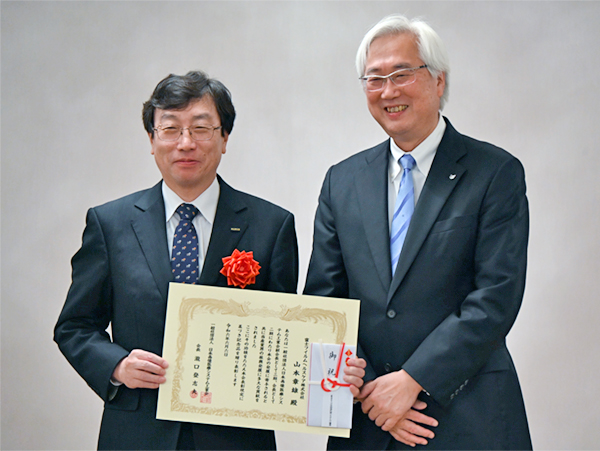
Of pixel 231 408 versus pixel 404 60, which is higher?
pixel 404 60

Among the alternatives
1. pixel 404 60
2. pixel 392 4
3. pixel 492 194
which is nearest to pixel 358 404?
pixel 492 194

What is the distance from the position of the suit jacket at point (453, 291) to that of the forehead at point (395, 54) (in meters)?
0.28

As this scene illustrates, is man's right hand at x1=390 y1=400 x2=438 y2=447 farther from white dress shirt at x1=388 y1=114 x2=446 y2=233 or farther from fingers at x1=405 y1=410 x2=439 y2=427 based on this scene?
white dress shirt at x1=388 y1=114 x2=446 y2=233

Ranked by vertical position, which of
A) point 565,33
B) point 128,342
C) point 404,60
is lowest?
point 128,342

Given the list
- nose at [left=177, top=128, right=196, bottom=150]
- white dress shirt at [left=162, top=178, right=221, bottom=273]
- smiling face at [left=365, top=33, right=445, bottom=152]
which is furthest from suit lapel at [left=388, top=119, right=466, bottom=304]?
nose at [left=177, top=128, right=196, bottom=150]

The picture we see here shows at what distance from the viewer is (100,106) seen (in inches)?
131

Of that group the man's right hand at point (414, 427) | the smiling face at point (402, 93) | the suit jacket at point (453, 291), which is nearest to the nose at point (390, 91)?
the smiling face at point (402, 93)

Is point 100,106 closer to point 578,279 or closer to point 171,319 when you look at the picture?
point 171,319

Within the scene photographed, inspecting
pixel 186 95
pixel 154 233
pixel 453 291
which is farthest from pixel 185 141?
pixel 453 291

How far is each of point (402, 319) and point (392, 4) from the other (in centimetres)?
198

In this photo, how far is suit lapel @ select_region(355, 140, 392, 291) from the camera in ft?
6.40

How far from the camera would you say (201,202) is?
217 centimetres

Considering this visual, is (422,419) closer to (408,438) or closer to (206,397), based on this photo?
(408,438)

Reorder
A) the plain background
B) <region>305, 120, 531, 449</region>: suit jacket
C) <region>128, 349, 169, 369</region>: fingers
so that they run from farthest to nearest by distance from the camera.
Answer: the plain background
<region>128, 349, 169, 369</region>: fingers
<region>305, 120, 531, 449</region>: suit jacket
